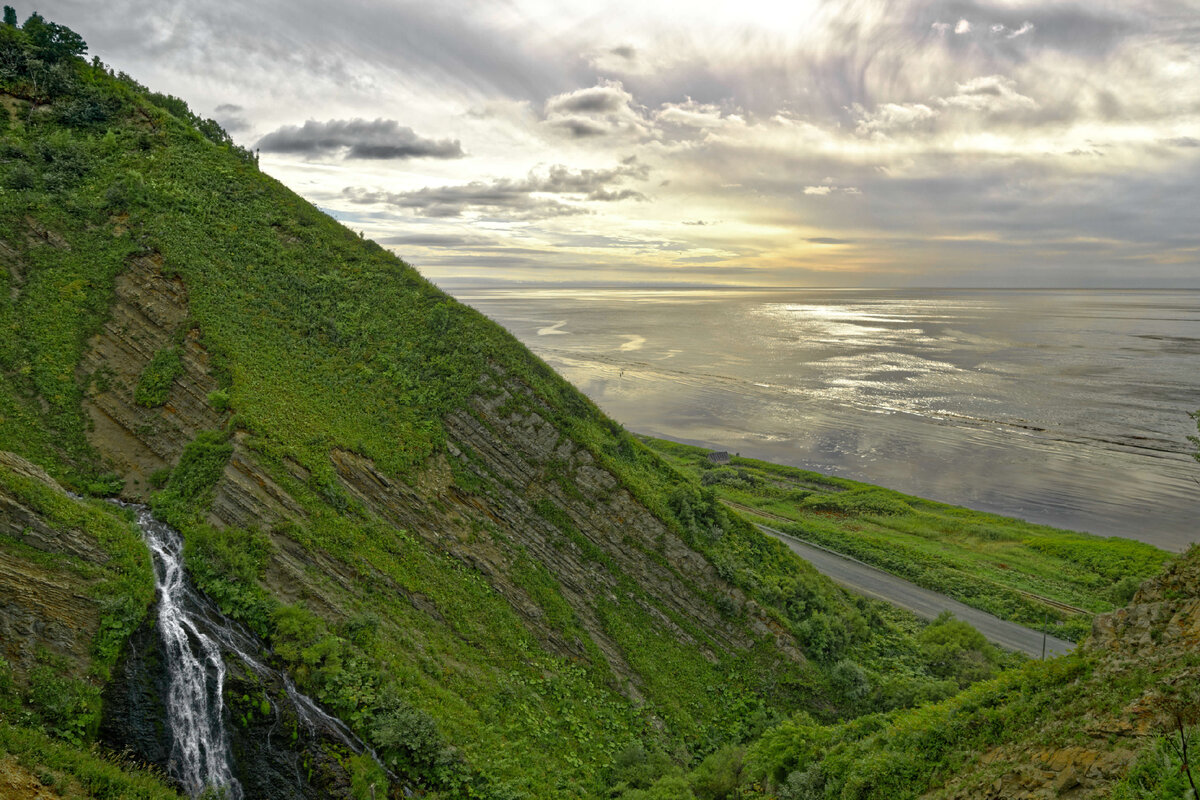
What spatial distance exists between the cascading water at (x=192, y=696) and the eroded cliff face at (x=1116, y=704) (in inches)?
685

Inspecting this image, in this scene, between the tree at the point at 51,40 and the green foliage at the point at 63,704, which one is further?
the tree at the point at 51,40

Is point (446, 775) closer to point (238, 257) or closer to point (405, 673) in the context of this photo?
point (405, 673)

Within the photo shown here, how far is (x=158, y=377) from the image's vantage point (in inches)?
861

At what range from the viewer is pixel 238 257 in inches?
1121

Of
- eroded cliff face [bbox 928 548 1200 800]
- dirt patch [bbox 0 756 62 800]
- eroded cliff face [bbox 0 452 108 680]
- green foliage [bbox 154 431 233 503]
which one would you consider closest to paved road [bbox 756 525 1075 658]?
eroded cliff face [bbox 928 548 1200 800]

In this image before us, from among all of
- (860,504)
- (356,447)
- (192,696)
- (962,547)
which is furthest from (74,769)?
(860,504)

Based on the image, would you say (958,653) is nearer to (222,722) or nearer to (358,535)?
(358,535)

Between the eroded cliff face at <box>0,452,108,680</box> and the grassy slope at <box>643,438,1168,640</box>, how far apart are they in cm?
4666

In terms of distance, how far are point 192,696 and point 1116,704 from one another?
2102 centimetres

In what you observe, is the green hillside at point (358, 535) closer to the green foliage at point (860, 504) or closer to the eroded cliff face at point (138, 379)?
the eroded cliff face at point (138, 379)

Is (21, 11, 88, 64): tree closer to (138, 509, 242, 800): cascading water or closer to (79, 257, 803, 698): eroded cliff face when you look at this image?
(79, 257, 803, 698): eroded cliff face

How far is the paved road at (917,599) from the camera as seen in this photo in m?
34.5

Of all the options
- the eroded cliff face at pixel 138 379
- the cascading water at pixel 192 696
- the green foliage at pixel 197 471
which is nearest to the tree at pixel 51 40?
the eroded cliff face at pixel 138 379

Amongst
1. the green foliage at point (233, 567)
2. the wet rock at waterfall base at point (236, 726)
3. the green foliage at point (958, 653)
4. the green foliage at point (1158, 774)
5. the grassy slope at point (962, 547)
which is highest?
the green foliage at point (1158, 774)
